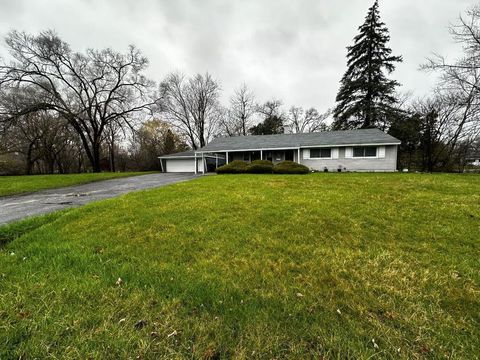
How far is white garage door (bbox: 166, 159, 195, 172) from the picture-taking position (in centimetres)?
2645

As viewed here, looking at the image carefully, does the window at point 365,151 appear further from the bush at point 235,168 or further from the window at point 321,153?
the bush at point 235,168

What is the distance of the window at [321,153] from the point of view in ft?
64.4

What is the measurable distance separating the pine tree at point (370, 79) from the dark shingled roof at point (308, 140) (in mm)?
7413

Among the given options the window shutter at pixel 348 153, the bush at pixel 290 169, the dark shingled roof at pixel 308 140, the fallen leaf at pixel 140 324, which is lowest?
the fallen leaf at pixel 140 324

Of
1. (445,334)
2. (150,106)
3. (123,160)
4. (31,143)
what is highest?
(150,106)

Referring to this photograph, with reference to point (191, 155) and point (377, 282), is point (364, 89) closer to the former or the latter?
point (191, 155)

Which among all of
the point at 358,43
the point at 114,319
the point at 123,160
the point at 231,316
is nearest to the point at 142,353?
the point at 114,319

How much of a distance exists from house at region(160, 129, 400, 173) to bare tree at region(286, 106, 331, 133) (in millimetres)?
16931

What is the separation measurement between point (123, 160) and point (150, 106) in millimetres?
14740

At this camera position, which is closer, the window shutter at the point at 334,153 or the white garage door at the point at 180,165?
the window shutter at the point at 334,153

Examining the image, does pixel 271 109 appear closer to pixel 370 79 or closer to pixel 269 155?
pixel 370 79

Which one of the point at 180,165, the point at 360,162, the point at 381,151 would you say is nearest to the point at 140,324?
the point at 360,162

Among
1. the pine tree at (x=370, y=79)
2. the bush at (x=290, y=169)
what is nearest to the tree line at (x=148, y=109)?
the pine tree at (x=370, y=79)

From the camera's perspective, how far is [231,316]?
1.99 m
